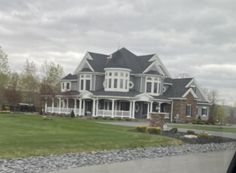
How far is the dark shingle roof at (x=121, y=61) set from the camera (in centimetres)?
3731

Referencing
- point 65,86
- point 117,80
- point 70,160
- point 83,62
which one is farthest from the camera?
point 65,86

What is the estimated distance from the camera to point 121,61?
3725 cm

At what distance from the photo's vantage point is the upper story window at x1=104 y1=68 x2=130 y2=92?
36.6m

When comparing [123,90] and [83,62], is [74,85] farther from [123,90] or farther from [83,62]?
[123,90]

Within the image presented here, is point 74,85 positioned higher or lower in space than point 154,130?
higher

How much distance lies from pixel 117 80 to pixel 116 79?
9.1 inches

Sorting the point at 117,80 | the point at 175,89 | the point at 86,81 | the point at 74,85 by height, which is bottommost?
the point at 175,89

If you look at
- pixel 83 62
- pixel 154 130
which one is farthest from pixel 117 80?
pixel 154 130

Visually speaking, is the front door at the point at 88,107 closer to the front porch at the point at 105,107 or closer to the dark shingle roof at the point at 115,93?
the front porch at the point at 105,107

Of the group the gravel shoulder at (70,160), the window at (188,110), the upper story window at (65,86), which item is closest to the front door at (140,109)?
the window at (188,110)

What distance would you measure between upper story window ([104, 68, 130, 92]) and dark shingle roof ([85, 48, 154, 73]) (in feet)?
1.58

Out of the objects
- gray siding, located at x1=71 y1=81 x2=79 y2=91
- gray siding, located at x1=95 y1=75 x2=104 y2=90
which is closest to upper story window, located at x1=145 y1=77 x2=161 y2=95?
gray siding, located at x1=95 y1=75 x2=104 y2=90

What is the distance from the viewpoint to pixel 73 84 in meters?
40.9

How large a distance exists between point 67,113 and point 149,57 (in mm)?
9415
